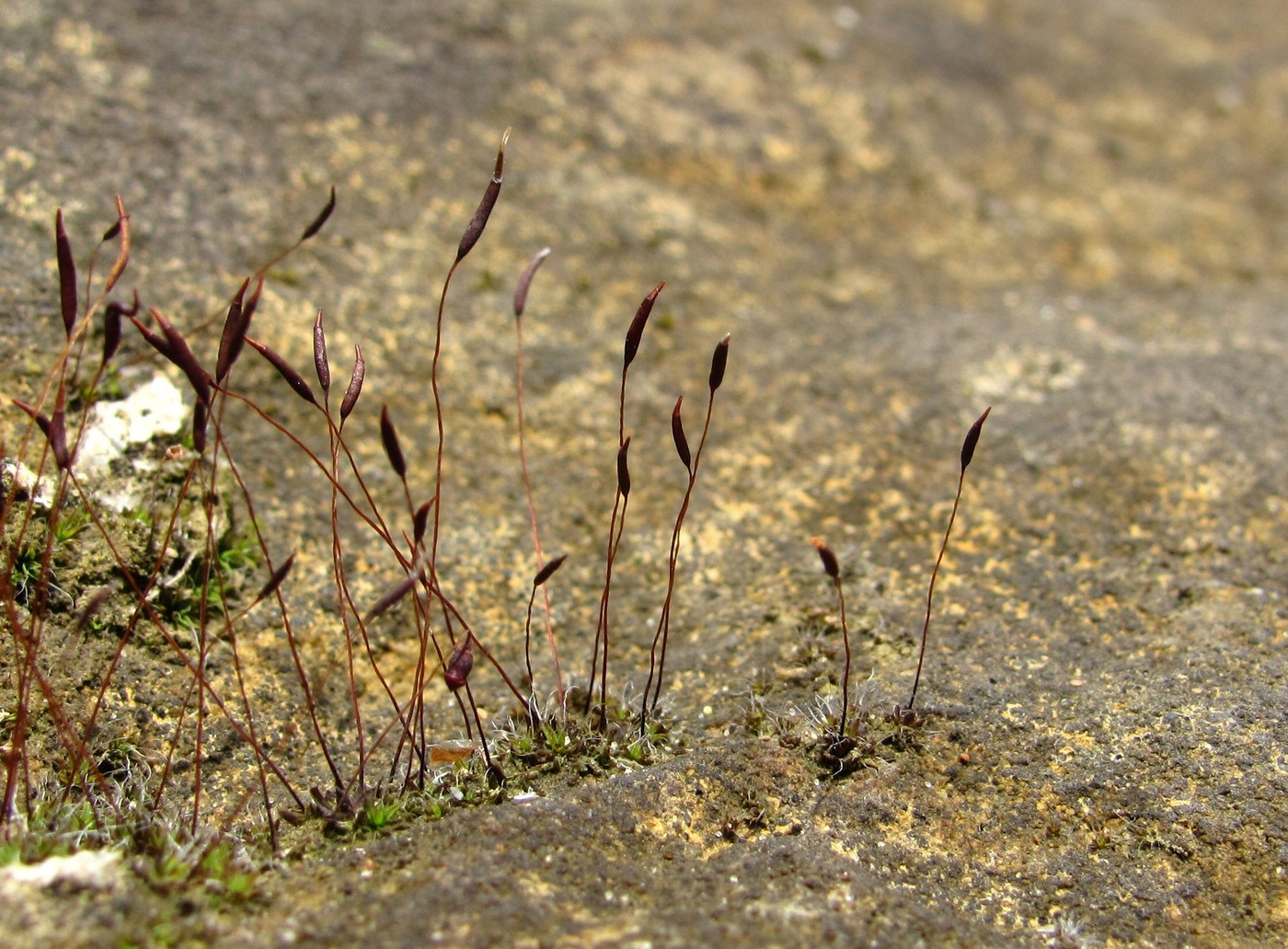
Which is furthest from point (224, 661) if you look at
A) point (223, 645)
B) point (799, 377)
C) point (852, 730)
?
point (799, 377)

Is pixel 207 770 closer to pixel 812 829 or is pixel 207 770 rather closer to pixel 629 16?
pixel 812 829

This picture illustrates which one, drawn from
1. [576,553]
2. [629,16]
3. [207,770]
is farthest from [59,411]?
[629,16]

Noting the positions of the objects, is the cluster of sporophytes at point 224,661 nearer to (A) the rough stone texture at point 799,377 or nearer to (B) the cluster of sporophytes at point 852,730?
(B) the cluster of sporophytes at point 852,730

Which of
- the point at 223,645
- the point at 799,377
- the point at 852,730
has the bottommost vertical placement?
the point at 852,730

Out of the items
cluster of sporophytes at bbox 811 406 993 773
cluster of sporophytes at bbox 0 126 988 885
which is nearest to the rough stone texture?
cluster of sporophytes at bbox 811 406 993 773

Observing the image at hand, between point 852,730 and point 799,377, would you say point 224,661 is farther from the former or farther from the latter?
point 799,377

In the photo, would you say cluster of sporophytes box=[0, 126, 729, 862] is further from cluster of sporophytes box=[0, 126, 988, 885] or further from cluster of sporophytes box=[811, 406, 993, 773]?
cluster of sporophytes box=[811, 406, 993, 773]
